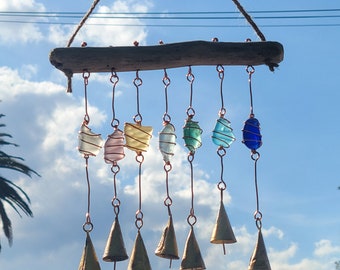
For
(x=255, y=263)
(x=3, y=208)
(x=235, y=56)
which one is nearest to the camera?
(x=255, y=263)

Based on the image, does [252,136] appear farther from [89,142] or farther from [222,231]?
[89,142]

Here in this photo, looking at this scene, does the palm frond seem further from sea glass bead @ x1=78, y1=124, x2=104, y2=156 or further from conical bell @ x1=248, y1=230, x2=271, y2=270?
conical bell @ x1=248, y1=230, x2=271, y2=270

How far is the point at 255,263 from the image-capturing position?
4492 millimetres

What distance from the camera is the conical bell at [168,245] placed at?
14.8 ft

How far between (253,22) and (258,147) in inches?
30.4

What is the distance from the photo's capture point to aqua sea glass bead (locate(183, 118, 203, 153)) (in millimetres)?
4727

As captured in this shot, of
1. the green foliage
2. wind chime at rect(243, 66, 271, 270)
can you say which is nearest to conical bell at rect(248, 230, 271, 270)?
wind chime at rect(243, 66, 271, 270)

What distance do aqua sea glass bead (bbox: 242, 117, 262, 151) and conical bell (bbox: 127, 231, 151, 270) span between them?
2.93ft

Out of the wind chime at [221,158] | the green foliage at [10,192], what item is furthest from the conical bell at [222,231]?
the green foliage at [10,192]

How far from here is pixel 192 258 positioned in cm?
450

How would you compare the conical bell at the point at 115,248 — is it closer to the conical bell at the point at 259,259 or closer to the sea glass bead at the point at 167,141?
the sea glass bead at the point at 167,141

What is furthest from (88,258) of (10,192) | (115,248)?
(10,192)

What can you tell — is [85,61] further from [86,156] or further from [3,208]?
[3,208]

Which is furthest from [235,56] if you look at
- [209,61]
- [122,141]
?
[122,141]
